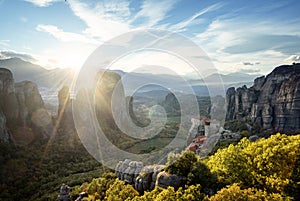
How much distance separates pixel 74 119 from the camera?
6412 cm

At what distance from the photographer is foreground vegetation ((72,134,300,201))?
12625 millimetres

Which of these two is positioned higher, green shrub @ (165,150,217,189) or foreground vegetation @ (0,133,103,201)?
green shrub @ (165,150,217,189)

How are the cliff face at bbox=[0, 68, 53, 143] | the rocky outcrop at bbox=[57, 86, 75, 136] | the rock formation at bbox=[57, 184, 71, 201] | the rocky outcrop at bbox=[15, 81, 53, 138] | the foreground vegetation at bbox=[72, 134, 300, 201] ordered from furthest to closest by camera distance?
1. the rocky outcrop at bbox=[57, 86, 75, 136]
2. the rocky outcrop at bbox=[15, 81, 53, 138]
3. the cliff face at bbox=[0, 68, 53, 143]
4. the rock formation at bbox=[57, 184, 71, 201]
5. the foreground vegetation at bbox=[72, 134, 300, 201]

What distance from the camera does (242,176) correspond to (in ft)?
Answer: 52.4

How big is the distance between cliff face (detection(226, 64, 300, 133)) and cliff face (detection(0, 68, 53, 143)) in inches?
2368

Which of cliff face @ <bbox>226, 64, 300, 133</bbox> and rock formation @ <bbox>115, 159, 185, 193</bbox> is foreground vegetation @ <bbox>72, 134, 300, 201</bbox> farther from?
cliff face @ <bbox>226, 64, 300, 133</bbox>

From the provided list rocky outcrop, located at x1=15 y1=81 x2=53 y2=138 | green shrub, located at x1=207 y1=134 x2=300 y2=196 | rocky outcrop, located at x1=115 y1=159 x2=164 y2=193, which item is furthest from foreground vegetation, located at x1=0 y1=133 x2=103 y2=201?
green shrub, located at x1=207 y1=134 x2=300 y2=196

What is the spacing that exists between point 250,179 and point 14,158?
43.0 m

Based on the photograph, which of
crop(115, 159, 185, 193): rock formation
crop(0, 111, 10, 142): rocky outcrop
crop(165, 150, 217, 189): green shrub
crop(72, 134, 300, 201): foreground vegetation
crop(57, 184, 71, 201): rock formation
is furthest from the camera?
crop(0, 111, 10, 142): rocky outcrop

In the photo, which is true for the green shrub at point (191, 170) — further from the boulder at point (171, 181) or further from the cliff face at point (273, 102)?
the cliff face at point (273, 102)

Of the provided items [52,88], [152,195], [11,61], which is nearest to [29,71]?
[11,61]

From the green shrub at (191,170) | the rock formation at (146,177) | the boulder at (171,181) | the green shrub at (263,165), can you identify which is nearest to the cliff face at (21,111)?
the rock formation at (146,177)

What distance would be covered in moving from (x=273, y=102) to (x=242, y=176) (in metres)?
61.1

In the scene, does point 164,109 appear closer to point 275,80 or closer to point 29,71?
point 275,80
